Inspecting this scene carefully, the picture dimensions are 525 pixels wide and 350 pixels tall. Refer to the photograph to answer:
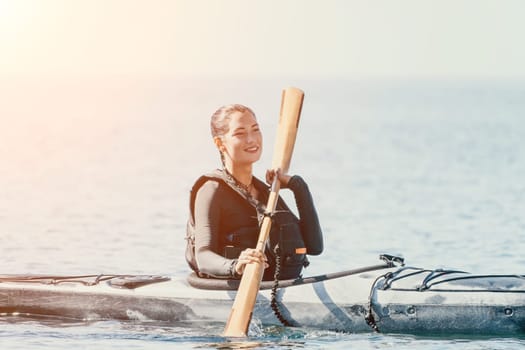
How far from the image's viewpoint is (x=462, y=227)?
14.5 meters

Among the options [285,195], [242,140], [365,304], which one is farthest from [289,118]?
[285,195]

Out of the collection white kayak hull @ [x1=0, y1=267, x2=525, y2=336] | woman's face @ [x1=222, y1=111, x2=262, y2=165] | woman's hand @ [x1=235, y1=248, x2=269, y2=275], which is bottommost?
white kayak hull @ [x1=0, y1=267, x2=525, y2=336]

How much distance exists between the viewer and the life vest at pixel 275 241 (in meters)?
8.25

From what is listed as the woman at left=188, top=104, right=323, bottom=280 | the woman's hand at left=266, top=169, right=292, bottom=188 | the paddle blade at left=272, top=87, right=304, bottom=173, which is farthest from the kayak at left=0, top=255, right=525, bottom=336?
the paddle blade at left=272, top=87, right=304, bottom=173

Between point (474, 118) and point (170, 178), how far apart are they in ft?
63.2

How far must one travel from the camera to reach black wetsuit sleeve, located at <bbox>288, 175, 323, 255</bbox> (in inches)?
326

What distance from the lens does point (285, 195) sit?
16594mm

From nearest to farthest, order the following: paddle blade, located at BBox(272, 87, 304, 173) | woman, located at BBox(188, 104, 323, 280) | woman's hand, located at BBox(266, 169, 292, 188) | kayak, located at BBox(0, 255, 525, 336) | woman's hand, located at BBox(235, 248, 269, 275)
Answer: woman's hand, located at BBox(235, 248, 269, 275) → kayak, located at BBox(0, 255, 525, 336) → woman, located at BBox(188, 104, 323, 280) → woman's hand, located at BBox(266, 169, 292, 188) → paddle blade, located at BBox(272, 87, 304, 173)

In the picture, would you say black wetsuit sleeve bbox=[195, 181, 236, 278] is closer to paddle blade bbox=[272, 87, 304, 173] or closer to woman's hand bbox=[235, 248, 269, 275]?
woman's hand bbox=[235, 248, 269, 275]

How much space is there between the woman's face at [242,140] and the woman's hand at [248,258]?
23.3 inches

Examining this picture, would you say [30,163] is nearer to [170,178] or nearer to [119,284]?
[170,178]

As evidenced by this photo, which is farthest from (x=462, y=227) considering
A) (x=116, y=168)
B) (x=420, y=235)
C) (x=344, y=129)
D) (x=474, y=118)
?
(x=474, y=118)

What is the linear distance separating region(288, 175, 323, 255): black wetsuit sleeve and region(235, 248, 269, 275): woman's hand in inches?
16.5

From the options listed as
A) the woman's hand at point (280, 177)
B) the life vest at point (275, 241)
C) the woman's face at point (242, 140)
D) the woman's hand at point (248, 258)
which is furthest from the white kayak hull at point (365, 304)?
the woman's face at point (242, 140)
